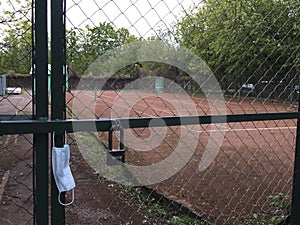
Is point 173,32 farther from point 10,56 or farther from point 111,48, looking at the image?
point 10,56

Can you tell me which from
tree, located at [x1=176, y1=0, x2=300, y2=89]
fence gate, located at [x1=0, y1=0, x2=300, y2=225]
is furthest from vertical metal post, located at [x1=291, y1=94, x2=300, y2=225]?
tree, located at [x1=176, y1=0, x2=300, y2=89]

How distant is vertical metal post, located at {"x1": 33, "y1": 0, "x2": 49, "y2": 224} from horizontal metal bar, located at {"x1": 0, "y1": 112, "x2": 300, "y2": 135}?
4 centimetres

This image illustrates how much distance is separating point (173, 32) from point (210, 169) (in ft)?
8.60

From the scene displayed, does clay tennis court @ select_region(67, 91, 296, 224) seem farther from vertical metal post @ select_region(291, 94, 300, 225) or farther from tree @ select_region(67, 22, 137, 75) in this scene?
vertical metal post @ select_region(291, 94, 300, 225)

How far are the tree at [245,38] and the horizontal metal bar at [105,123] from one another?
28 cm

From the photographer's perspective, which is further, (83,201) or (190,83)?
(83,201)

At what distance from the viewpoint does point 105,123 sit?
3.98 ft

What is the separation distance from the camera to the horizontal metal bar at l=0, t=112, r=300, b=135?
1.05 m

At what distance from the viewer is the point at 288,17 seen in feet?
6.14

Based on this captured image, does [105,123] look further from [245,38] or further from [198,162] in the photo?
[198,162]

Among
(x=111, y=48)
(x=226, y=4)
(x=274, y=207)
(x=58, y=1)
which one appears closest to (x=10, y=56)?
(x=58, y=1)

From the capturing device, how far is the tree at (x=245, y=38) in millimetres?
1610

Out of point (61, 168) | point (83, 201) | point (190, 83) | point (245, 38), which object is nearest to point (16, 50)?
point (61, 168)

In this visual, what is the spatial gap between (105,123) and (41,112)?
24cm
